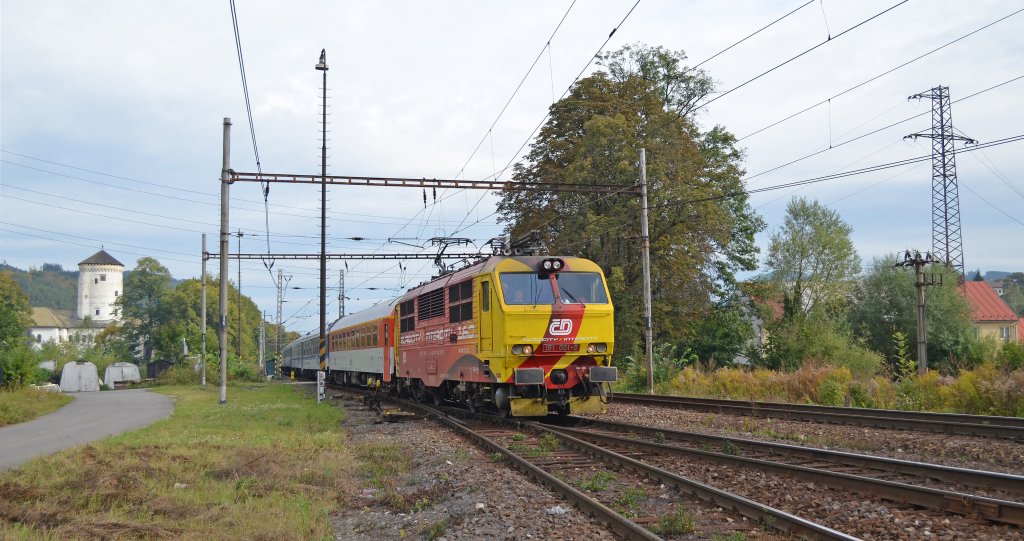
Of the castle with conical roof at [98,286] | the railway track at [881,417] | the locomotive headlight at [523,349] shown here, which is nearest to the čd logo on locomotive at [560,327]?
the locomotive headlight at [523,349]

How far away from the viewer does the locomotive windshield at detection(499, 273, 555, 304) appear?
15.2 metres

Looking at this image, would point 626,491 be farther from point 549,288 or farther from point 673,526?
point 549,288

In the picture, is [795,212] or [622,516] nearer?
[622,516]

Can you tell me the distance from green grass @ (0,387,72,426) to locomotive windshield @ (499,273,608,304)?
46.4 ft

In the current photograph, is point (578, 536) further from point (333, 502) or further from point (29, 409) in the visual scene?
point (29, 409)

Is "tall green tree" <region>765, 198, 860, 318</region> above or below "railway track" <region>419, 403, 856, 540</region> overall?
above

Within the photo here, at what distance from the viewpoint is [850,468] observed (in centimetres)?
932

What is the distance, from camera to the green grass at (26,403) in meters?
20.6

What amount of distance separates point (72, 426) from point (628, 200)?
21452 mm

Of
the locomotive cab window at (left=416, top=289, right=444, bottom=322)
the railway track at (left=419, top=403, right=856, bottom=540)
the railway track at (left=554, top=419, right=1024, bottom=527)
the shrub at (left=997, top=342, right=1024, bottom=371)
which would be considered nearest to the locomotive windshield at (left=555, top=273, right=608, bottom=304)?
the railway track at (left=419, top=403, right=856, bottom=540)

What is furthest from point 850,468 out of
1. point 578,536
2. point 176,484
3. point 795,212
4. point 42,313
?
point 42,313

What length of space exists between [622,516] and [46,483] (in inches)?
270

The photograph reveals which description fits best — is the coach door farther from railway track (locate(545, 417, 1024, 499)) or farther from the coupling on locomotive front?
railway track (locate(545, 417, 1024, 499))

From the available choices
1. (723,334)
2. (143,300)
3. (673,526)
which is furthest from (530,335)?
(143,300)
